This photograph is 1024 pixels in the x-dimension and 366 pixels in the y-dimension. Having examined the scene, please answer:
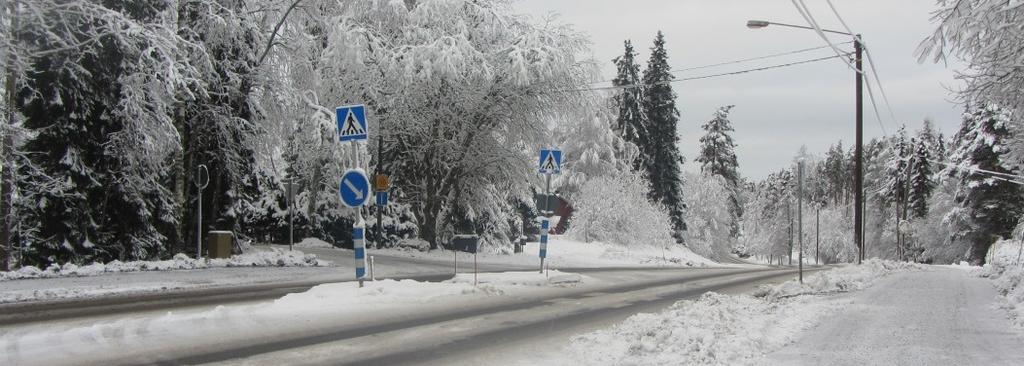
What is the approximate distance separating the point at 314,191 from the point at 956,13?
2483 cm

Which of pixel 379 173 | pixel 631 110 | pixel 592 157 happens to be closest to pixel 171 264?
pixel 379 173

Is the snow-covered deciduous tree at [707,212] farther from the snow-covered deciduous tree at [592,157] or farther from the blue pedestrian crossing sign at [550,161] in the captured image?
the blue pedestrian crossing sign at [550,161]

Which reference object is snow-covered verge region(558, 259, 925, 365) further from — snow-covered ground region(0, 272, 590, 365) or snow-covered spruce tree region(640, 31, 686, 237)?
snow-covered spruce tree region(640, 31, 686, 237)

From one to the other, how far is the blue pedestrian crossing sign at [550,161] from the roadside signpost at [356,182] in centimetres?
597

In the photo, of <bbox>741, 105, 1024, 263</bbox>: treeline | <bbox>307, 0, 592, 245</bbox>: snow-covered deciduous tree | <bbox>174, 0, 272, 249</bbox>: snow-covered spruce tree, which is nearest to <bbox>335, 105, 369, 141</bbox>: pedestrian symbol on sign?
<bbox>174, 0, 272, 249</bbox>: snow-covered spruce tree

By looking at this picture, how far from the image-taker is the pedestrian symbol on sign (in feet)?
39.2

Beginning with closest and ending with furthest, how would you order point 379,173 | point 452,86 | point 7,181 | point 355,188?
point 355,188
point 7,181
point 452,86
point 379,173

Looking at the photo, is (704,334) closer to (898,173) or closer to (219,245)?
(219,245)

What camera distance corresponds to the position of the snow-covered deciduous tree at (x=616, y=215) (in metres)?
44.5

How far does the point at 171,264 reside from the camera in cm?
1703

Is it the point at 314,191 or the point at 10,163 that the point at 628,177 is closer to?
the point at 314,191

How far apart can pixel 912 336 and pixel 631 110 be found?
48.0 metres

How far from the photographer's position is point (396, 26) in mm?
25812

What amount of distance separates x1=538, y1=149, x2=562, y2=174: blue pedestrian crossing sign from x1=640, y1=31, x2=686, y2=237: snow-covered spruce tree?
38.9 m
